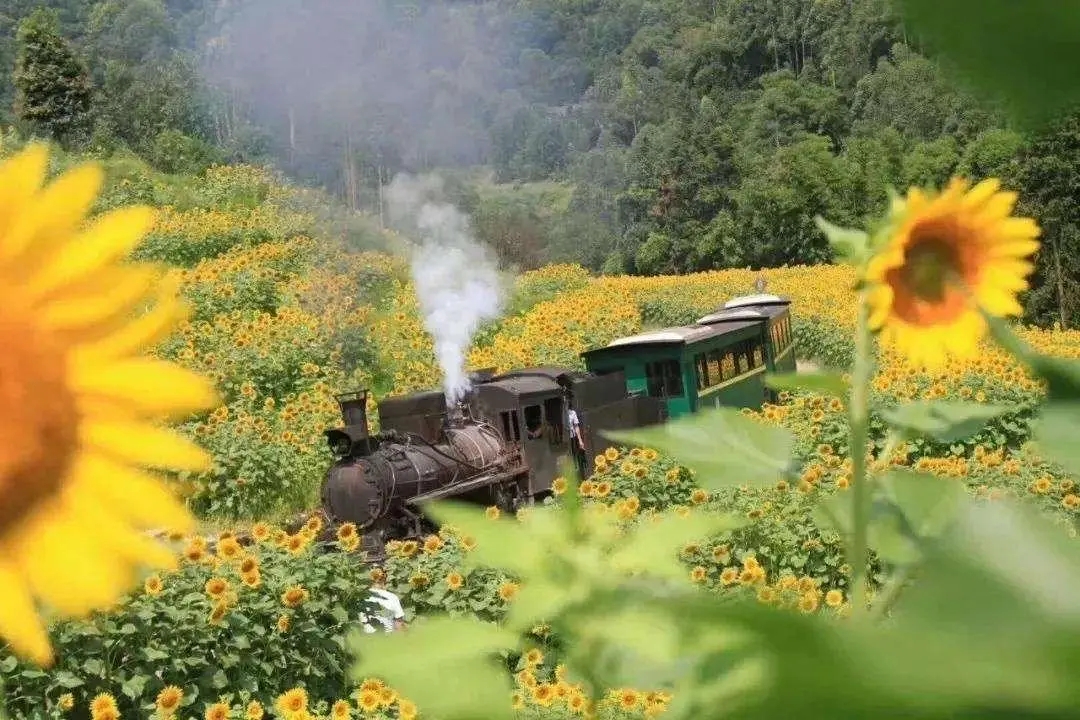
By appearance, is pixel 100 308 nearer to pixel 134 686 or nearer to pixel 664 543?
pixel 664 543

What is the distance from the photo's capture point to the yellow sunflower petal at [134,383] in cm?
34

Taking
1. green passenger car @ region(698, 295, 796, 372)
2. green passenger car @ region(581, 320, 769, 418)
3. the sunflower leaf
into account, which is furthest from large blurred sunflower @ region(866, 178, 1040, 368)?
green passenger car @ region(698, 295, 796, 372)

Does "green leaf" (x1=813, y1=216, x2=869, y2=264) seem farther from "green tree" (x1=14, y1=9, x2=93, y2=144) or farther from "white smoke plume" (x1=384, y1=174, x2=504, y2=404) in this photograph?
"green tree" (x1=14, y1=9, x2=93, y2=144)

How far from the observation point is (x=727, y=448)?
0.63 meters

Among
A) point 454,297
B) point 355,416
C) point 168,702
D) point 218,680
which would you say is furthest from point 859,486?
point 454,297

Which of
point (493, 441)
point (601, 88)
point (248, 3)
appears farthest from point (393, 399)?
point (248, 3)

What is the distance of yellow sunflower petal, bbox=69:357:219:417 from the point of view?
34 centimetres

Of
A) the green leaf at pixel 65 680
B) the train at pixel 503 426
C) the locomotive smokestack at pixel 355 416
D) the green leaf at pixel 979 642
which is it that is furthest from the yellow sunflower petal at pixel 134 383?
the locomotive smokestack at pixel 355 416

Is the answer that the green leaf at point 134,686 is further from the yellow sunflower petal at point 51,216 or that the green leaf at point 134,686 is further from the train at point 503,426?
the yellow sunflower petal at point 51,216

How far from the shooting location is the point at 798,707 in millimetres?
100

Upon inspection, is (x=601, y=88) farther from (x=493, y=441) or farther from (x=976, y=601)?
(x=976, y=601)

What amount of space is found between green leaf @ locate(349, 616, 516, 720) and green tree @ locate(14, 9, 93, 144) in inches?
1340

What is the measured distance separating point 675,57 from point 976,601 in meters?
69.1

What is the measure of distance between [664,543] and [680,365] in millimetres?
9894
